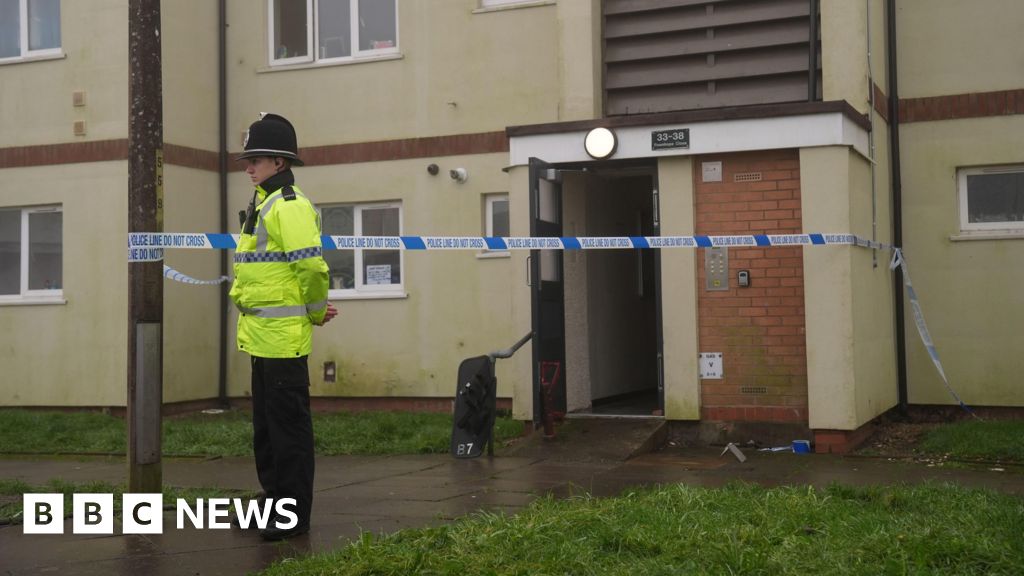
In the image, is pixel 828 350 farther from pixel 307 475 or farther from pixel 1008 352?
pixel 307 475

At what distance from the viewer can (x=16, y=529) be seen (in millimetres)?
6781

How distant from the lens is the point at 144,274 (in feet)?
23.1

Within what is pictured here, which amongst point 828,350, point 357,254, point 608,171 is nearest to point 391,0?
point 357,254

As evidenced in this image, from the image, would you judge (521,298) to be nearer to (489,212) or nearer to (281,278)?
(489,212)

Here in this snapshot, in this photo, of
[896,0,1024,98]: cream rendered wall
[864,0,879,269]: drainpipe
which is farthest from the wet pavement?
[896,0,1024,98]: cream rendered wall

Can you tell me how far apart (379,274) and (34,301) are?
4214 millimetres

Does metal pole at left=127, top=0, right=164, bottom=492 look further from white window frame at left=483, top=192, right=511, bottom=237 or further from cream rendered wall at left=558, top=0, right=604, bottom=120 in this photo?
white window frame at left=483, top=192, right=511, bottom=237

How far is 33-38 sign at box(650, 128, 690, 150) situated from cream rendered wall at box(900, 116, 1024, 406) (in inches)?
121

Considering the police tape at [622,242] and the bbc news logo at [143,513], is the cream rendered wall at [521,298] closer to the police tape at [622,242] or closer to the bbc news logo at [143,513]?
the police tape at [622,242]

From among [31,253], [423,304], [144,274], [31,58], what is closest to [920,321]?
[423,304]

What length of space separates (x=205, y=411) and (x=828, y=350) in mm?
7920

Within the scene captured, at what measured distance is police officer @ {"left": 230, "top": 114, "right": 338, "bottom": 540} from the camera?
630 centimetres

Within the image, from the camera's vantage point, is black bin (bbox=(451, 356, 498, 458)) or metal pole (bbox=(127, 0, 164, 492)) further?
black bin (bbox=(451, 356, 498, 458))

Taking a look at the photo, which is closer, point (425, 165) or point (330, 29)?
point (425, 165)
